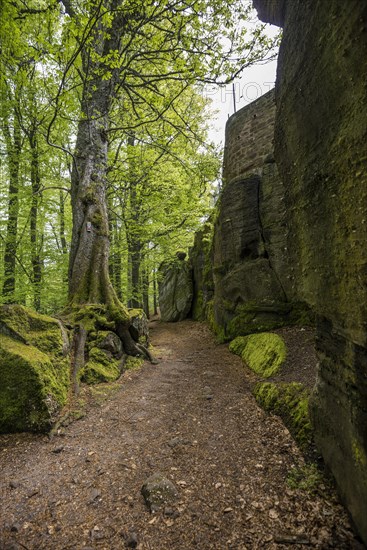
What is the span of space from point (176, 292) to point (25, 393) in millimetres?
11455

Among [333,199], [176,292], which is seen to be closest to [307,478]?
[333,199]

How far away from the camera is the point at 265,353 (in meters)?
5.36

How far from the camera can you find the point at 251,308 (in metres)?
7.11

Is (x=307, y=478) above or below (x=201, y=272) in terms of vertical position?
below

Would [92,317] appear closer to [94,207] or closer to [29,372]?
[29,372]

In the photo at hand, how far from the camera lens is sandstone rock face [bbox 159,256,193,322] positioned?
14172 millimetres

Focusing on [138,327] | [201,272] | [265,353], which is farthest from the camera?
[201,272]

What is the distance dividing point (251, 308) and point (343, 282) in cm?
555

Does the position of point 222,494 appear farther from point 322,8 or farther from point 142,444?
point 322,8

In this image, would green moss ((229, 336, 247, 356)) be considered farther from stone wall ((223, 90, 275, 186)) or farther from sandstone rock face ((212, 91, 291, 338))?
stone wall ((223, 90, 275, 186))

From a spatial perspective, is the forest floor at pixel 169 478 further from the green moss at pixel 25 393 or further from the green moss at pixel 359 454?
the green moss at pixel 359 454

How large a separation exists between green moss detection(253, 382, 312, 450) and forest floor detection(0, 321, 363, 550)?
109 millimetres

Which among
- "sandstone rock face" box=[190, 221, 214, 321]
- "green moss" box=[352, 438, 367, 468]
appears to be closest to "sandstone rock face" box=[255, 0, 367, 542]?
"green moss" box=[352, 438, 367, 468]

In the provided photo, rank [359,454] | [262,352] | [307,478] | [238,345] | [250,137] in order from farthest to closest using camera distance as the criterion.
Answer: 1. [250,137]
2. [238,345]
3. [262,352]
4. [307,478]
5. [359,454]
